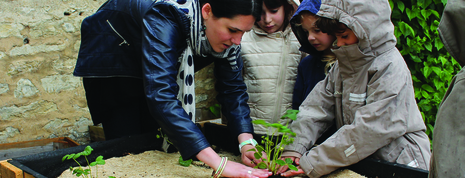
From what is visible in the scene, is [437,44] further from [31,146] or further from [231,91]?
[31,146]

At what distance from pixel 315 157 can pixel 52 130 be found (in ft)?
8.01

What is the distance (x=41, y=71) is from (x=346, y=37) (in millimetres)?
2530

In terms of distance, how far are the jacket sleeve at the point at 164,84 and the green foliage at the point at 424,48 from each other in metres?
2.61

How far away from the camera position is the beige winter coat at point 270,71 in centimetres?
240

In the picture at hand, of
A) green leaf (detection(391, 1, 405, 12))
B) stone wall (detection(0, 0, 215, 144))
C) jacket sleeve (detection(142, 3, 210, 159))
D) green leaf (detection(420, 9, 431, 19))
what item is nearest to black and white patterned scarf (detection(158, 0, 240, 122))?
jacket sleeve (detection(142, 3, 210, 159))

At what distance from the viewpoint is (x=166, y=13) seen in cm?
159

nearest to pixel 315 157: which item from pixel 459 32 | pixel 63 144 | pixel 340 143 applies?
pixel 340 143

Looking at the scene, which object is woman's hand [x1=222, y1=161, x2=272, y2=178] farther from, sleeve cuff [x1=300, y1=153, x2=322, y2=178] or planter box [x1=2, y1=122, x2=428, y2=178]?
planter box [x1=2, y1=122, x2=428, y2=178]

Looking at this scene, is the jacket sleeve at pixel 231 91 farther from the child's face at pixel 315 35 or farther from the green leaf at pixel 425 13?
the green leaf at pixel 425 13

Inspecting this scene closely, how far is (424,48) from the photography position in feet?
11.2

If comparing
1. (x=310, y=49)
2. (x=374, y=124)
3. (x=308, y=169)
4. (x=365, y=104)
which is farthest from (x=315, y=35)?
(x=308, y=169)

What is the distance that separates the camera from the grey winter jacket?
2.50ft

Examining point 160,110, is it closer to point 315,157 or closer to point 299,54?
point 315,157

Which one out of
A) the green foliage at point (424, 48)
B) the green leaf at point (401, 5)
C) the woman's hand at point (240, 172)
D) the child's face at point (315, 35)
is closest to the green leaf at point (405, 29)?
the green foliage at point (424, 48)
